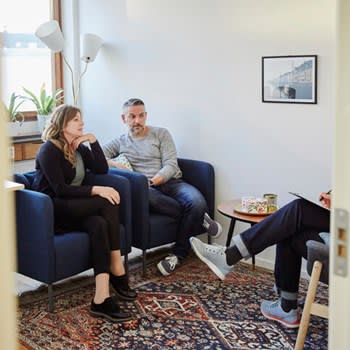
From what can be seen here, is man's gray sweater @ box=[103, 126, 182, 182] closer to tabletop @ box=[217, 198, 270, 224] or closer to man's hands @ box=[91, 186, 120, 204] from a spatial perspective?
tabletop @ box=[217, 198, 270, 224]

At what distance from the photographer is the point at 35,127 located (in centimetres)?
525

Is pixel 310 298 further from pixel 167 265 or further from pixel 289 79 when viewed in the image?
pixel 289 79

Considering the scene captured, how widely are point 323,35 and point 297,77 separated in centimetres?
30

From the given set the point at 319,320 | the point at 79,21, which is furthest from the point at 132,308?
the point at 79,21

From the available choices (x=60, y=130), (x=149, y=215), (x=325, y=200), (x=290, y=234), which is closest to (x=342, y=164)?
(x=290, y=234)

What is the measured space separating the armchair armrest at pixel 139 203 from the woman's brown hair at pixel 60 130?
44 centimetres

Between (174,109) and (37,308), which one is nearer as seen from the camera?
(37,308)

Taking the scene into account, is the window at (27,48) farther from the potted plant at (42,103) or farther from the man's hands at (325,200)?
the man's hands at (325,200)

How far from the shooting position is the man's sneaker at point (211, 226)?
427 cm

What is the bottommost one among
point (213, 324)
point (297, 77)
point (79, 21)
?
point (213, 324)

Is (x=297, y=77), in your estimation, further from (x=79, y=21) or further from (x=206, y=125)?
(x=79, y=21)

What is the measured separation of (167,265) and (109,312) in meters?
0.77

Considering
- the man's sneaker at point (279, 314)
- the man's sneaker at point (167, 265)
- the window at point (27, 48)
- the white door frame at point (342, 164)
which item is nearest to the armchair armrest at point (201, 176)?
the man's sneaker at point (167, 265)

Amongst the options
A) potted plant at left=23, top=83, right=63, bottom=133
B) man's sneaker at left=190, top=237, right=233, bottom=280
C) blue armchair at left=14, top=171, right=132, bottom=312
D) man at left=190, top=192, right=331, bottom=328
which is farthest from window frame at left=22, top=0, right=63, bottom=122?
man at left=190, top=192, right=331, bottom=328
